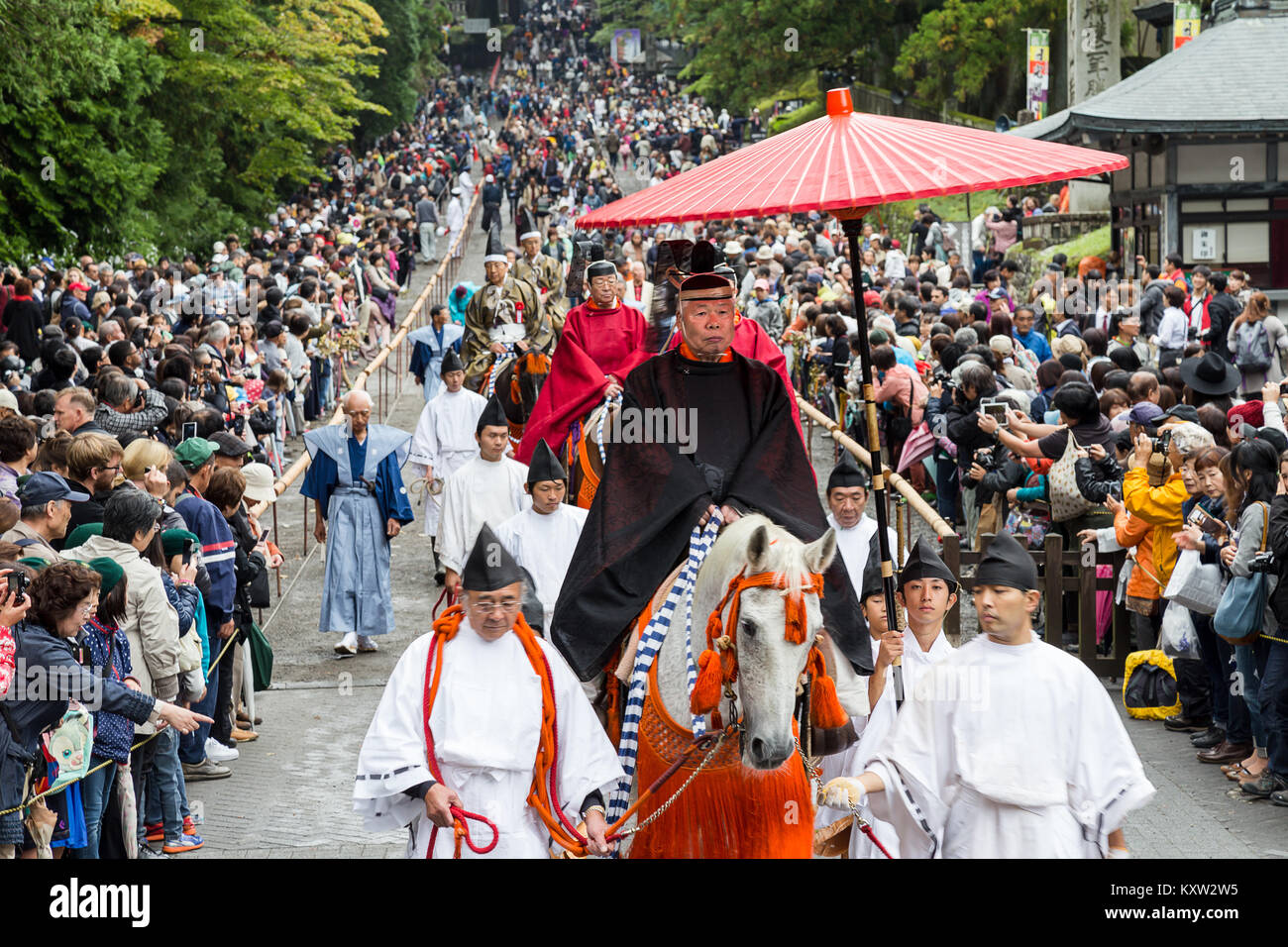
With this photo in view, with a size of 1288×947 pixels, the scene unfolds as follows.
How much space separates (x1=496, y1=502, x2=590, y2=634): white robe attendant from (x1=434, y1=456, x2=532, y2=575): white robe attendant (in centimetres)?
192

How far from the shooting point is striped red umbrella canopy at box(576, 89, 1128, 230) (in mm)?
5590

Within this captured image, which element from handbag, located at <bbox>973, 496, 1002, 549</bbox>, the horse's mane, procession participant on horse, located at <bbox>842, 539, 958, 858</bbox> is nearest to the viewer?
the horse's mane

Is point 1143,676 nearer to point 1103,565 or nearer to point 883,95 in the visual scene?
point 1103,565

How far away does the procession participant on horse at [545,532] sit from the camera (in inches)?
347

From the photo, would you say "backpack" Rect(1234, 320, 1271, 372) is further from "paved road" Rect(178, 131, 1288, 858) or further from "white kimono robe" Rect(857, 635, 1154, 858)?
"white kimono robe" Rect(857, 635, 1154, 858)

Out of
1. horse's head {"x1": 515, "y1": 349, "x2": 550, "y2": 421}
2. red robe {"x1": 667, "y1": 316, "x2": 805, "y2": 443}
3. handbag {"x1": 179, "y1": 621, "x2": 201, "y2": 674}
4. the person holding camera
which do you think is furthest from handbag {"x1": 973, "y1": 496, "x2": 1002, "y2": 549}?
handbag {"x1": 179, "y1": 621, "x2": 201, "y2": 674}

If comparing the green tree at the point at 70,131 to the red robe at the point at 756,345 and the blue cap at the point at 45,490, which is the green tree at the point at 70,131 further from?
the red robe at the point at 756,345

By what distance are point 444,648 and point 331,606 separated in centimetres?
651

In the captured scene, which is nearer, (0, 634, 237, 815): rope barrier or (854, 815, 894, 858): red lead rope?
(854, 815, 894, 858): red lead rope

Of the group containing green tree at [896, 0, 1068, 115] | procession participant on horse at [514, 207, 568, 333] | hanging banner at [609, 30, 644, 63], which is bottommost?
procession participant on horse at [514, 207, 568, 333]

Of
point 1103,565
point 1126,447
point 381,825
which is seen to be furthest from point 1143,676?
point 381,825

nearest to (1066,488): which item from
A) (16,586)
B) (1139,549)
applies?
(1139,549)

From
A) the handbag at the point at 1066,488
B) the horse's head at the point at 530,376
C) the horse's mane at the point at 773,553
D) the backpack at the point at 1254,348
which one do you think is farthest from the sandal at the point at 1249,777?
the horse's head at the point at 530,376

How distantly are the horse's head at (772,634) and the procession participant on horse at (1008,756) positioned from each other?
0.29 meters
